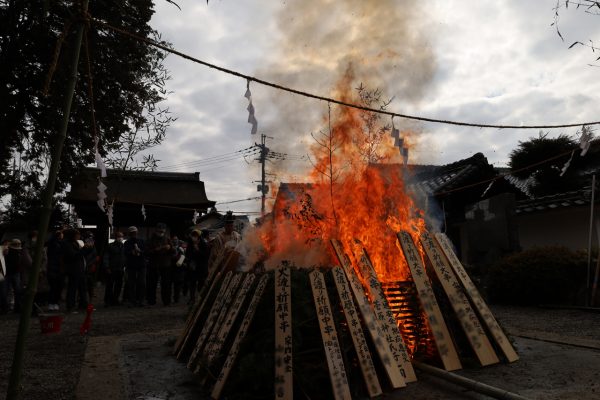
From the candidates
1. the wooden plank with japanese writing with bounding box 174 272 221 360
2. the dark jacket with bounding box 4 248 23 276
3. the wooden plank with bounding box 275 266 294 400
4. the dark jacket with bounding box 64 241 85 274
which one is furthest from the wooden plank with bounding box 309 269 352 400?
the dark jacket with bounding box 4 248 23 276

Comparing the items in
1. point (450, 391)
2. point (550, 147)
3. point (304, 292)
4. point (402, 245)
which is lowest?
point (450, 391)

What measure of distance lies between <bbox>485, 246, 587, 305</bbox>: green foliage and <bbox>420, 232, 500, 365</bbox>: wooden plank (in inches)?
255

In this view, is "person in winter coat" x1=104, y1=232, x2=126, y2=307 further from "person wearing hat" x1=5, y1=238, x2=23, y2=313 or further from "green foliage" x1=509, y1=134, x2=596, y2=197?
"green foliage" x1=509, y1=134, x2=596, y2=197

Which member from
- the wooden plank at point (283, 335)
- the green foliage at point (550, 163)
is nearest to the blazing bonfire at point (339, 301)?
the wooden plank at point (283, 335)

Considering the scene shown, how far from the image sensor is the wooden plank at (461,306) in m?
5.29

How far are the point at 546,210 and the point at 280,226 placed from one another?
11697 mm

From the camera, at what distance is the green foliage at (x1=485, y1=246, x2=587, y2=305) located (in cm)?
1098

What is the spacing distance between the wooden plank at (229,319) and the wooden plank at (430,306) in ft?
6.53

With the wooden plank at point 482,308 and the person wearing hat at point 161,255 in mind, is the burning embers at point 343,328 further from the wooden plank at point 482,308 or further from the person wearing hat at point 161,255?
the person wearing hat at point 161,255

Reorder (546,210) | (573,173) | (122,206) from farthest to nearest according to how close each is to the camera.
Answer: (122,206) → (573,173) → (546,210)

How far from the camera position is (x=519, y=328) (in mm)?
7996

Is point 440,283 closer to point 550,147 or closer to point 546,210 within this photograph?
point 546,210

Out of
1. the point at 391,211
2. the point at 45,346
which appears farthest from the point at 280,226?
the point at 45,346

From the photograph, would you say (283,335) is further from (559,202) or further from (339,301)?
(559,202)
